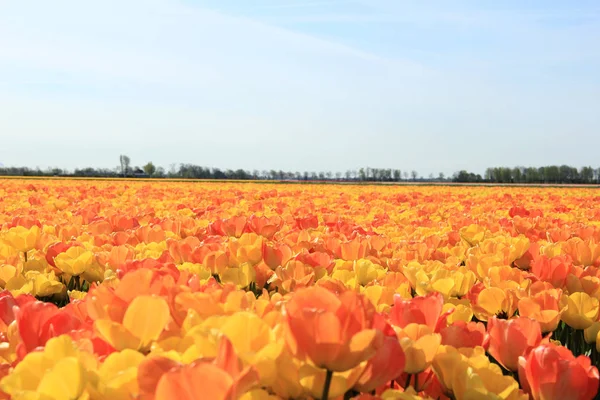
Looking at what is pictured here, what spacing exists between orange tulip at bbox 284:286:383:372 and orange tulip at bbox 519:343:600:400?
1.22 ft

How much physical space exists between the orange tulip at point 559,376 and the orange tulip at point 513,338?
0.20 meters

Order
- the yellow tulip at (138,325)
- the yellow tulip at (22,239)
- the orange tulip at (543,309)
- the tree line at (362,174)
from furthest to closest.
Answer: the tree line at (362,174) → the yellow tulip at (22,239) → the orange tulip at (543,309) → the yellow tulip at (138,325)

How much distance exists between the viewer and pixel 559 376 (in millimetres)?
1191

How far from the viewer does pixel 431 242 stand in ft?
12.0

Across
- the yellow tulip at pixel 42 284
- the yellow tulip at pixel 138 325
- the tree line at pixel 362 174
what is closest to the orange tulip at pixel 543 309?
the yellow tulip at pixel 138 325

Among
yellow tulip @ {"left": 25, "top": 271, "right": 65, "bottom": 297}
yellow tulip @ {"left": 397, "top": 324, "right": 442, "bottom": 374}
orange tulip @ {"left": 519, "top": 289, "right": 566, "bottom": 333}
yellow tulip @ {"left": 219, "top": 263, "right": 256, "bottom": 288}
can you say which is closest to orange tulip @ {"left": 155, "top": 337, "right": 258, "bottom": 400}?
yellow tulip @ {"left": 397, "top": 324, "right": 442, "bottom": 374}

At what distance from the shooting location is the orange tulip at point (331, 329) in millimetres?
1029

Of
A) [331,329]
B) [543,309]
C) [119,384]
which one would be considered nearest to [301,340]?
[331,329]

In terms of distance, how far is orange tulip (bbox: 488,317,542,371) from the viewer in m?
1.45

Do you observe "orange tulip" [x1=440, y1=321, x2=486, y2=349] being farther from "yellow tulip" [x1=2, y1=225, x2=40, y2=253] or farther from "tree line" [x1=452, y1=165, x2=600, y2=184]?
"tree line" [x1=452, y1=165, x2=600, y2=184]

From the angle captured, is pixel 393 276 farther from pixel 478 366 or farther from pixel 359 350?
pixel 359 350

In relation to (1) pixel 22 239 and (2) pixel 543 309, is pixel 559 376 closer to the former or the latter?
(2) pixel 543 309

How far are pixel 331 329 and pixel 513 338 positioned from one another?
63 cm

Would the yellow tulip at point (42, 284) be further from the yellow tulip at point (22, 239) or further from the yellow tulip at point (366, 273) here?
the yellow tulip at point (366, 273)
